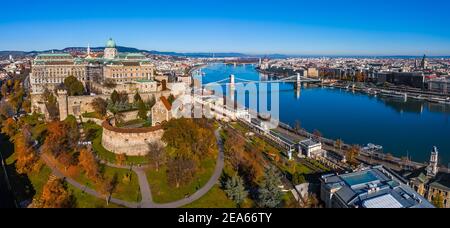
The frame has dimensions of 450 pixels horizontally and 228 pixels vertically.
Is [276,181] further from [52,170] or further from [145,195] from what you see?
[52,170]

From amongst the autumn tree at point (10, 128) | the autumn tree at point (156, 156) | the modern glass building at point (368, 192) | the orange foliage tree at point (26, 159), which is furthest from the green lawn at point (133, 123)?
the modern glass building at point (368, 192)

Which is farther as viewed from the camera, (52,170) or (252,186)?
(52,170)

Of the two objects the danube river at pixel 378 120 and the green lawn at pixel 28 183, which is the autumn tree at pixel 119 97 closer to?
the green lawn at pixel 28 183

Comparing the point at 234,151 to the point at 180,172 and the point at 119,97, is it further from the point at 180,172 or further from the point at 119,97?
the point at 119,97

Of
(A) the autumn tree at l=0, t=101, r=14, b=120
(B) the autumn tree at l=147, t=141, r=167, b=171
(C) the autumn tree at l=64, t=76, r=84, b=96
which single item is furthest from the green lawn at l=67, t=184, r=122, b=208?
(A) the autumn tree at l=0, t=101, r=14, b=120

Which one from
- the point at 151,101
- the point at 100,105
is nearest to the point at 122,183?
the point at 100,105
